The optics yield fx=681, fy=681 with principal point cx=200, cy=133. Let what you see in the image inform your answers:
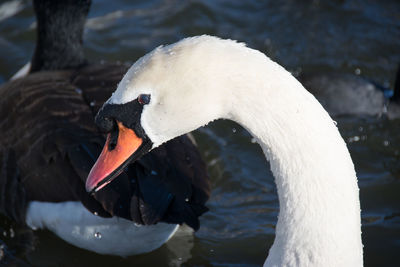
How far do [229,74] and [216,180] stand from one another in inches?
135

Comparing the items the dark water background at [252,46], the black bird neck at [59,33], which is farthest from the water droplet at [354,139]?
the black bird neck at [59,33]

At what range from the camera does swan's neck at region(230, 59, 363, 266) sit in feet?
10.4

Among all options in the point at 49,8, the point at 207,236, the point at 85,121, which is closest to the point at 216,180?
the point at 207,236

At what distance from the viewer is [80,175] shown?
16.4 ft

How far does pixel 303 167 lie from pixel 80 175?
218 centimetres

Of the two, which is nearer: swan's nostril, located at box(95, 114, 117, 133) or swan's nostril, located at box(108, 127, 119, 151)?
swan's nostril, located at box(95, 114, 117, 133)

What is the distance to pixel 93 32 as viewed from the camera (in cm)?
873

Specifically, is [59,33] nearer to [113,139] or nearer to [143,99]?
[113,139]

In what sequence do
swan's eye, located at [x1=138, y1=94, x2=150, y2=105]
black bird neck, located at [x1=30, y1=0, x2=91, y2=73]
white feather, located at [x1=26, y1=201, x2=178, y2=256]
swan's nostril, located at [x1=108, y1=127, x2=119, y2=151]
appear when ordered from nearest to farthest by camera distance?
swan's eye, located at [x1=138, y1=94, x2=150, y2=105]
swan's nostril, located at [x1=108, y1=127, x2=119, y2=151]
white feather, located at [x1=26, y1=201, x2=178, y2=256]
black bird neck, located at [x1=30, y1=0, x2=91, y2=73]

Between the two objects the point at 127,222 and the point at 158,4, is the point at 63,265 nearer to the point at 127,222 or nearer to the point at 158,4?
the point at 127,222

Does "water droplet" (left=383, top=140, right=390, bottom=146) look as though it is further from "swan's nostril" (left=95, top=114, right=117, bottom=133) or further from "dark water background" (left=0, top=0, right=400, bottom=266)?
"swan's nostril" (left=95, top=114, right=117, bottom=133)

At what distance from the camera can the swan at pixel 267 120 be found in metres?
3.17

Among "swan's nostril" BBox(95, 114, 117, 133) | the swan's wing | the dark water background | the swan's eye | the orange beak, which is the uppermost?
the swan's eye

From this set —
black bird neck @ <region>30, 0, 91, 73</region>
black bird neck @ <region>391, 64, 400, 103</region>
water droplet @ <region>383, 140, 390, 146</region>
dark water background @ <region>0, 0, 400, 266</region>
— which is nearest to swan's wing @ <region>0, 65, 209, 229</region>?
black bird neck @ <region>30, 0, 91, 73</region>
